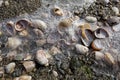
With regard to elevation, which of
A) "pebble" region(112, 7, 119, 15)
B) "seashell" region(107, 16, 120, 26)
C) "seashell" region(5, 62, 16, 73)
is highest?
"pebble" region(112, 7, 119, 15)

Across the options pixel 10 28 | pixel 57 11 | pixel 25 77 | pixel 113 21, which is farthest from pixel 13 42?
pixel 113 21

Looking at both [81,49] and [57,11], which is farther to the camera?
[57,11]

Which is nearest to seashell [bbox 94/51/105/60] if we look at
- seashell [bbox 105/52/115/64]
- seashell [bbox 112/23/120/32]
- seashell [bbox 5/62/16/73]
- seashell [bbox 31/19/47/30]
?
seashell [bbox 105/52/115/64]

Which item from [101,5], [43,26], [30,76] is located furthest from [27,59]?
[101,5]

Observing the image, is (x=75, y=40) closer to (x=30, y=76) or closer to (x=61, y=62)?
(x=61, y=62)

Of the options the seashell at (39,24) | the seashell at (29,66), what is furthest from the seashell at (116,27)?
the seashell at (29,66)

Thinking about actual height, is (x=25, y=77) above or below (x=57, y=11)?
below

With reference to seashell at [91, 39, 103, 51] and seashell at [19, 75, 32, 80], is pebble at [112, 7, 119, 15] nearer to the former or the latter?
seashell at [91, 39, 103, 51]

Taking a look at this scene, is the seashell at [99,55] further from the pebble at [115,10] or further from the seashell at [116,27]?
the pebble at [115,10]

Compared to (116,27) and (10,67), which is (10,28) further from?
(116,27)
